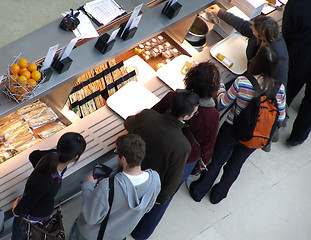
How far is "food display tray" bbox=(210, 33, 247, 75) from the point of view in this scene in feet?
16.5

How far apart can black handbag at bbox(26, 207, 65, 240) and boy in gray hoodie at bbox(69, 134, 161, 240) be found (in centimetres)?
44

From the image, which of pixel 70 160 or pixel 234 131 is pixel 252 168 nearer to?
pixel 234 131

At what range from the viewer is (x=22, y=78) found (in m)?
3.47

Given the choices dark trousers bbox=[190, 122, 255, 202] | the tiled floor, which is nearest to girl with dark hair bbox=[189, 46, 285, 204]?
dark trousers bbox=[190, 122, 255, 202]

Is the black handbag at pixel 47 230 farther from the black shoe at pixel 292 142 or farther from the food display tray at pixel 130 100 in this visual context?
the black shoe at pixel 292 142

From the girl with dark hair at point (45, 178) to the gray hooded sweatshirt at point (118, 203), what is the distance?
0.24m

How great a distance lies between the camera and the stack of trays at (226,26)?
5.16 meters

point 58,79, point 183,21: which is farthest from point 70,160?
point 183,21

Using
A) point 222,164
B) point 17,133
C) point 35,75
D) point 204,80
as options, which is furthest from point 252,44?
point 17,133

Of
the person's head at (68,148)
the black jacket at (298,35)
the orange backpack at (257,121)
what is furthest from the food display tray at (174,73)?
the person's head at (68,148)

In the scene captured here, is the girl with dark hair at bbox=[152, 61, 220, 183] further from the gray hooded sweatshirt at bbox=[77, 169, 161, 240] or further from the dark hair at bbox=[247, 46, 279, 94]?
the gray hooded sweatshirt at bbox=[77, 169, 161, 240]

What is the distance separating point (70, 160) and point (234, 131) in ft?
5.65

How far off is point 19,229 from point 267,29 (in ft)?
8.62

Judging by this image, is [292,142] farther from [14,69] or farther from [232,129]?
[14,69]
